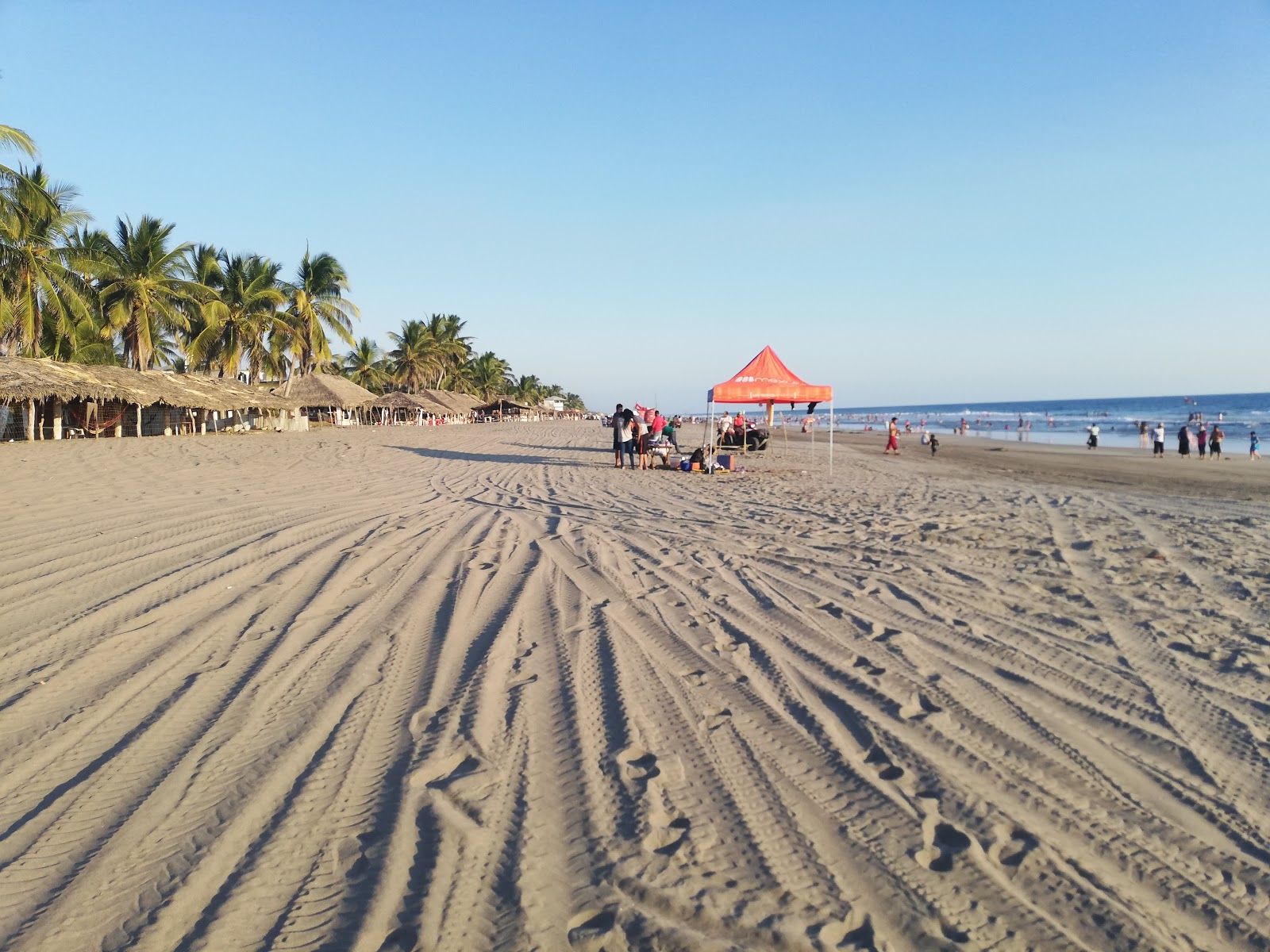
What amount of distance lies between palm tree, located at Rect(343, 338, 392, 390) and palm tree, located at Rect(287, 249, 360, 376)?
18.7 metres

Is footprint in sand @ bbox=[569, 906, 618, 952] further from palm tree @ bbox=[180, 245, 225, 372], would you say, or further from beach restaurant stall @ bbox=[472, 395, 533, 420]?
beach restaurant stall @ bbox=[472, 395, 533, 420]

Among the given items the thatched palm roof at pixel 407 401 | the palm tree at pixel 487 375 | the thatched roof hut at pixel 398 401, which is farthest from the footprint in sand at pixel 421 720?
the palm tree at pixel 487 375

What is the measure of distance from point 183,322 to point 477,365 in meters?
48.3

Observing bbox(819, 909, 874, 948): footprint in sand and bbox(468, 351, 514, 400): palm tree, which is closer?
bbox(819, 909, 874, 948): footprint in sand

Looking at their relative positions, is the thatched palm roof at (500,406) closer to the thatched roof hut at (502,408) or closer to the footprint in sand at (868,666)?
the thatched roof hut at (502,408)

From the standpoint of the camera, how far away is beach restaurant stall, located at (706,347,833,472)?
48.2ft

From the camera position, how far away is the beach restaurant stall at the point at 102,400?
1927cm

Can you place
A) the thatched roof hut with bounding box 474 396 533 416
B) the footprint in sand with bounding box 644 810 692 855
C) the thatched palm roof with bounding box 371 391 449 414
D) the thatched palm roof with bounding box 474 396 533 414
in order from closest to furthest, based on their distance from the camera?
the footprint in sand with bounding box 644 810 692 855, the thatched palm roof with bounding box 371 391 449 414, the thatched palm roof with bounding box 474 396 533 414, the thatched roof hut with bounding box 474 396 533 416

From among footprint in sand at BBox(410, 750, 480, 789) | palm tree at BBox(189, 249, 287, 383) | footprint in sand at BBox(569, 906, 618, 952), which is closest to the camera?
footprint in sand at BBox(569, 906, 618, 952)

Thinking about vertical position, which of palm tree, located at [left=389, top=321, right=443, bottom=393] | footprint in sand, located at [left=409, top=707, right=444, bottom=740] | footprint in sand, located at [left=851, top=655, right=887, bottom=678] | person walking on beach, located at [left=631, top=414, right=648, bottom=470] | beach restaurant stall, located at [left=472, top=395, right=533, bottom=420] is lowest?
footprint in sand, located at [left=409, top=707, right=444, bottom=740]

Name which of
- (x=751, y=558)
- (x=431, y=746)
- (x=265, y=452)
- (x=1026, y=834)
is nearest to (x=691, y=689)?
(x=431, y=746)

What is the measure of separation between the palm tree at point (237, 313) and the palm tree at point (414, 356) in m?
20.2

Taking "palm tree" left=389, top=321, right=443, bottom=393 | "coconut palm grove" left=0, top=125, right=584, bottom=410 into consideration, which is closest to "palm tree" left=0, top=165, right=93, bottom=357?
"coconut palm grove" left=0, top=125, right=584, bottom=410

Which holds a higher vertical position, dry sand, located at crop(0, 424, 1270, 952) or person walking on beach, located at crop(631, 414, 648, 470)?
person walking on beach, located at crop(631, 414, 648, 470)
